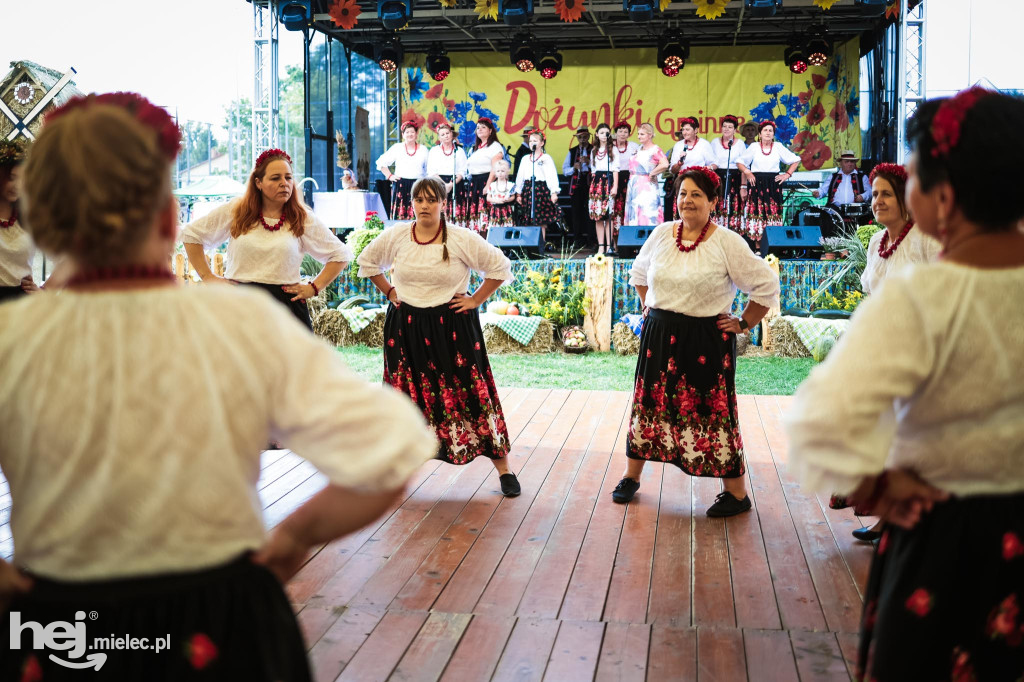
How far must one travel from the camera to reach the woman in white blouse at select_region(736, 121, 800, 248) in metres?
11.1

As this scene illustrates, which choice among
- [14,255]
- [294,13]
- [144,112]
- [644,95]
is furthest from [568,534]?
[644,95]

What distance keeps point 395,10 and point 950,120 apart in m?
10.9

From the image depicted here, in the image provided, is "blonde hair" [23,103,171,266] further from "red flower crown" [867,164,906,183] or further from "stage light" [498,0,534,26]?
"stage light" [498,0,534,26]

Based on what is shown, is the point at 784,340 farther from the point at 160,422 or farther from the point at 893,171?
the point at 160,422

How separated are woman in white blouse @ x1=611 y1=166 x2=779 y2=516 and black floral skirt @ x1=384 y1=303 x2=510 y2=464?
0.68 metres

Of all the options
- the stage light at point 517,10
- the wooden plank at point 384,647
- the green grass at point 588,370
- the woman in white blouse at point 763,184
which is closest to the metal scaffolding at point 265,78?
the stage light at point 517,10

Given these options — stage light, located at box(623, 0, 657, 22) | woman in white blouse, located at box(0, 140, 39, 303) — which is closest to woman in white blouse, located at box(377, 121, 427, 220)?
stage light, located at box(623, 0, 657, 22)

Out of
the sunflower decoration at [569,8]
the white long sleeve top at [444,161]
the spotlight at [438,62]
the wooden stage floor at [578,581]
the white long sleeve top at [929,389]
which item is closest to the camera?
the white long sleeve top at [929,389]

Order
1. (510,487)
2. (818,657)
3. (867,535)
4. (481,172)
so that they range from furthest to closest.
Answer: (481,172)
(510,487)
(867,535)
(818,657)

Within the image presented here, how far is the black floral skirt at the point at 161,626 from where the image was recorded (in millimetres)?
1040

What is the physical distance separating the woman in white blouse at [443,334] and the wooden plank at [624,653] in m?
1.55

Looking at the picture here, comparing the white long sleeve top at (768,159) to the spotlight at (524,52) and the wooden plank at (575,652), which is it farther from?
the wooden plank at (575,652)

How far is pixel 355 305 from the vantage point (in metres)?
10.2

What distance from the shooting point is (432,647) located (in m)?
2.63
